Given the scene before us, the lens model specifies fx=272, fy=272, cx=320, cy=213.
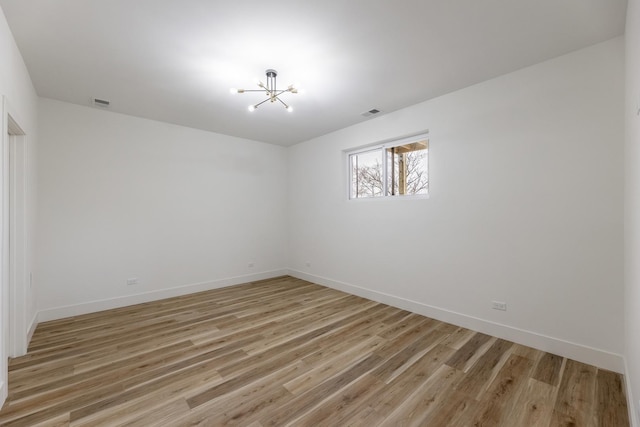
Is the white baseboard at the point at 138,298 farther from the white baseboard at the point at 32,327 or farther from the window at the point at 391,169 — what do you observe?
the window at the point at 391,169

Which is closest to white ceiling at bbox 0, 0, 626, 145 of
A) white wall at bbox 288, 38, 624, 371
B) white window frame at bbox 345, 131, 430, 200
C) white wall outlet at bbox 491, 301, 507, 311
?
white wall at bbox 288, 38, 624, 371

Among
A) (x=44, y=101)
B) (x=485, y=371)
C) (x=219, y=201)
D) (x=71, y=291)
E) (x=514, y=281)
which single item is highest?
(x=44, y=101)

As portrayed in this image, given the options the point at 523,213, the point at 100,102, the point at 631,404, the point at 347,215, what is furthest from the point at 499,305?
the point at 100,102

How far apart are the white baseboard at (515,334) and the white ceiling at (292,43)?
2.68 m

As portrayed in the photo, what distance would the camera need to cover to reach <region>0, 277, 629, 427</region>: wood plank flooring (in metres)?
1.81

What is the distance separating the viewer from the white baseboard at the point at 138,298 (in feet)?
11.4

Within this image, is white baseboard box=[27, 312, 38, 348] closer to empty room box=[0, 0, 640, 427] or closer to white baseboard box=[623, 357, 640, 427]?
empty room box=[0, 0, 640, 427]

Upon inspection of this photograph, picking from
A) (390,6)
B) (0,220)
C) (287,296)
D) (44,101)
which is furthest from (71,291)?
(390,6)

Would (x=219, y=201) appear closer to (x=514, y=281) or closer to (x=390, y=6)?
(x=390, y=6)

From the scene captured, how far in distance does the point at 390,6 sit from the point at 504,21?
3.04ft

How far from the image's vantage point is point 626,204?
2.13 meters

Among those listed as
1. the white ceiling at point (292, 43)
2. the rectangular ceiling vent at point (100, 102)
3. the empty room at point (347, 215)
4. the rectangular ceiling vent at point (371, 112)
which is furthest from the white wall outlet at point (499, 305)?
the rectangular ceiling vent at point (100, 102)

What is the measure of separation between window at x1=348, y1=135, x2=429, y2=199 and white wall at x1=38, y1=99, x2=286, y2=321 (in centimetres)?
199

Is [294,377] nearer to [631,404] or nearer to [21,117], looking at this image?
[631,404]
